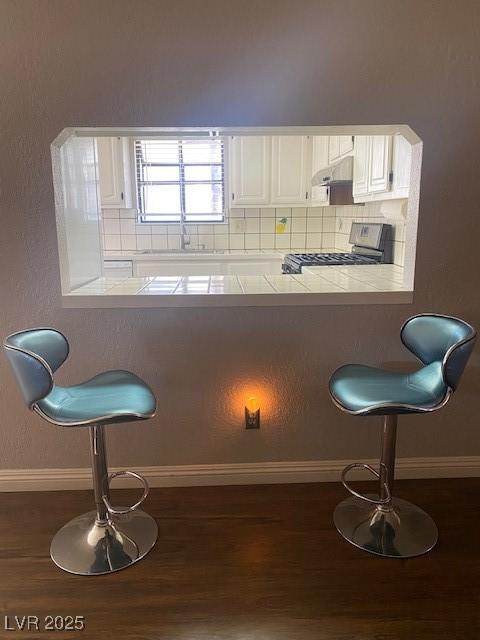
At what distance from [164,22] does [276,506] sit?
7.17 ft

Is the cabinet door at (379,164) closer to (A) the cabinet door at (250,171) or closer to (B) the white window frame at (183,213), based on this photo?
(A) the cabinet door at (250,171)

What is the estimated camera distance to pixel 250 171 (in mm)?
5004

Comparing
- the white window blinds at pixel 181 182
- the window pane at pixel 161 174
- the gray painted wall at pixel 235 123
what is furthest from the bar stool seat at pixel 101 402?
the window pane at pixel 161 174

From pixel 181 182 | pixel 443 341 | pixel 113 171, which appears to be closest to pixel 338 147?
pixel 181 182

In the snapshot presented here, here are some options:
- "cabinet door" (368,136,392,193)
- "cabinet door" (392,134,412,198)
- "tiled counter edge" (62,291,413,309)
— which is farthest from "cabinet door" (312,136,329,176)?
"tiled counter edge" (62,291,413,309)

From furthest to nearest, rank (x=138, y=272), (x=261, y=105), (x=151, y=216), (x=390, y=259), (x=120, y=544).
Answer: (x=151, y=216), (x=138, y=272), (x=390, y=259), (x=261, y=105), (x=120, y=544)

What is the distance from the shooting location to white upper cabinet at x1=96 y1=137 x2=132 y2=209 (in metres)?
4.85

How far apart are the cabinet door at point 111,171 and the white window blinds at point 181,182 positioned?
13.5 inches

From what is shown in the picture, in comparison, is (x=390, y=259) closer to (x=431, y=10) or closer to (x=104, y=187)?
(x=431, y=10)

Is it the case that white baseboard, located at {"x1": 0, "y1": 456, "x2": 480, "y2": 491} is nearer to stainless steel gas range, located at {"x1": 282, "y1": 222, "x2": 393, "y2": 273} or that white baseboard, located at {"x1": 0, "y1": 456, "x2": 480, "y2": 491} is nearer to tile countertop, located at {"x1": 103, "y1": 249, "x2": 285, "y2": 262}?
stainless steel gas range, located at {"x1": 282, "y1": 222, "x2": 393, "y2": 273}

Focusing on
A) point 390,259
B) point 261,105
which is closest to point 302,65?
point 261,105

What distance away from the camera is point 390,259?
338 centimetres

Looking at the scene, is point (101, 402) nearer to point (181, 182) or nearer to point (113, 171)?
point (113, 171)

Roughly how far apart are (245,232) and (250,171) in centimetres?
70
